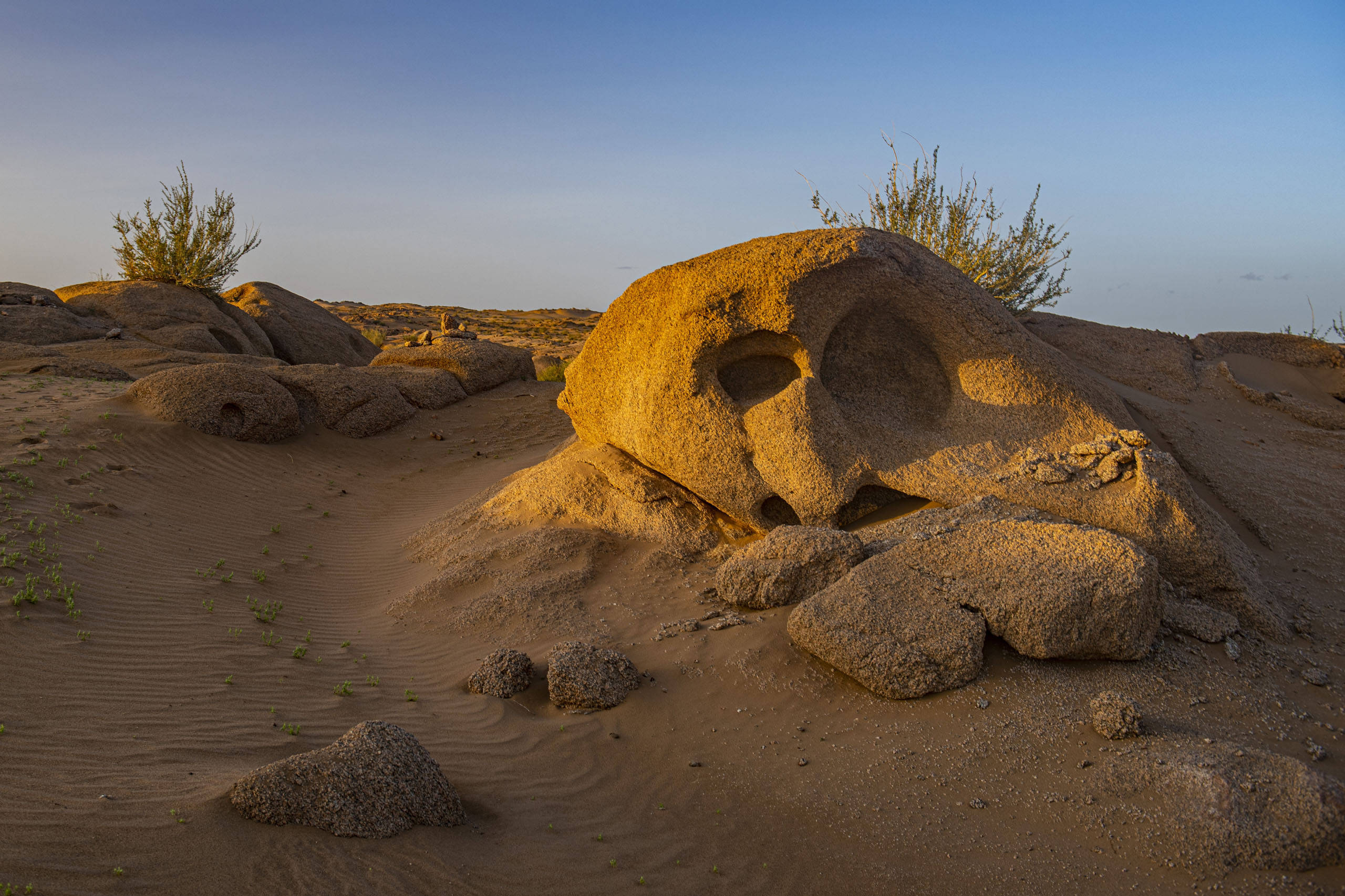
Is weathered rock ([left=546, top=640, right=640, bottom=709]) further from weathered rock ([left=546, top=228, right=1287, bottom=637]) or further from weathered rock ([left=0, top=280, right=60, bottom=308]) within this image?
weathered rock ([left=0, top=280, right=60, bottom=308])

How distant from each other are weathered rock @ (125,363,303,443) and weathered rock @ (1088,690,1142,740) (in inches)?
405

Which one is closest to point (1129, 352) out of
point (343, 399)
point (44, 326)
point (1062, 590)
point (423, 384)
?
point (1062, 590)

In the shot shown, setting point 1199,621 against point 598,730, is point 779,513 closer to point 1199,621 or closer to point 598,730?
point 598,730

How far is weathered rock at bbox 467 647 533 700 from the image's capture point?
5316 millimetres

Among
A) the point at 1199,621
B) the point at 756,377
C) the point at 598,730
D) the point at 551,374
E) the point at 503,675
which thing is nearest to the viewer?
the point at 598,730

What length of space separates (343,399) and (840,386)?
813 cm

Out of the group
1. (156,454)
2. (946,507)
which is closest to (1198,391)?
(946,507)

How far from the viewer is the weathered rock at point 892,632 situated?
4.75 metres

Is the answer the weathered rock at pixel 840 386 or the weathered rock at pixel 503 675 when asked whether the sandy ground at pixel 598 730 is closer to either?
the weathered rock at pixel 503 675

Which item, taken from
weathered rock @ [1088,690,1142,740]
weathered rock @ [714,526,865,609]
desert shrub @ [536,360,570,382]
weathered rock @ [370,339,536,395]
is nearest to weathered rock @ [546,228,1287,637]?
weathered rock @ [714,526,865,609]

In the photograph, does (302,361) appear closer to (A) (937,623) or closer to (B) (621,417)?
(B) (621,417)

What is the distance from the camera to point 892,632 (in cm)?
492

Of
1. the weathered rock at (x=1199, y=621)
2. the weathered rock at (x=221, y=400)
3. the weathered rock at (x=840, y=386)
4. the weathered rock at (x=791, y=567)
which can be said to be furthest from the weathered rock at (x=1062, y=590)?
the weathered rock at (x=221, y=400)

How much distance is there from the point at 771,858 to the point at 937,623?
183 centimetres
